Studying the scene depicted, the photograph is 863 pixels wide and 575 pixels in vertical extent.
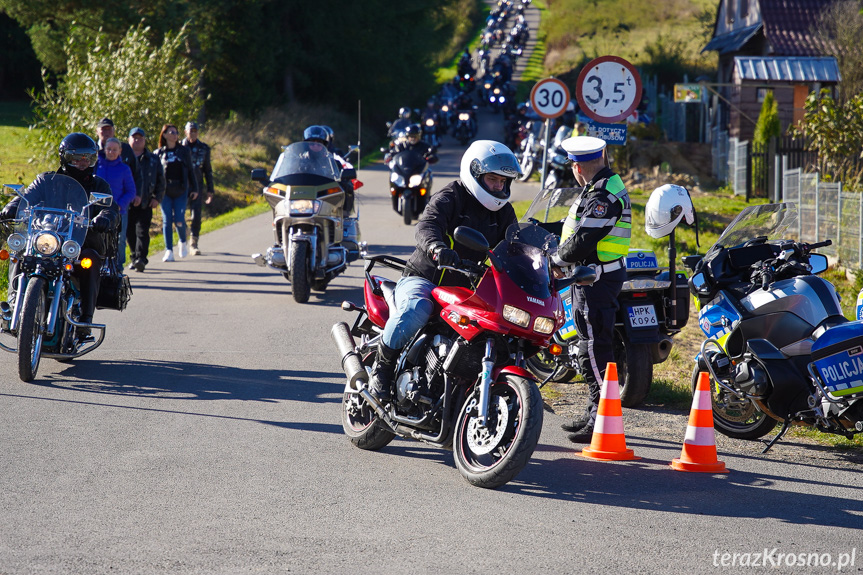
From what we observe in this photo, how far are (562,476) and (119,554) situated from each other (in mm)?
2552

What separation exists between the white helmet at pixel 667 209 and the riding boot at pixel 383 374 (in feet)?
7.42

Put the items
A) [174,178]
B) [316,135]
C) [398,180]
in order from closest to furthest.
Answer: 1. [316,135]
2. [174,178]
3. [398,180]

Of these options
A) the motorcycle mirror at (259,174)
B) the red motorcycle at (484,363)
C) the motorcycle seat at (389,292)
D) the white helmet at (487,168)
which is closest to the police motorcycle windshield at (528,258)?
the red motorcycle at (484,363)

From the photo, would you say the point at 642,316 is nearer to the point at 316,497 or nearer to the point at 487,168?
the point at 487,168

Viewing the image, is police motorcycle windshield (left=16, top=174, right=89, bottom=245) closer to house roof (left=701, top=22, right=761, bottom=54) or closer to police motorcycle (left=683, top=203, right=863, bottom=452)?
police motorcycle (left=683, top=203, right=863, bottom=452)

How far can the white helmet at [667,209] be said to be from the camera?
7059mm

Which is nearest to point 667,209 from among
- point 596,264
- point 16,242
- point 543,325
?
point 596,264

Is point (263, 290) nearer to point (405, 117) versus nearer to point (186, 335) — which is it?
point (186, 335)

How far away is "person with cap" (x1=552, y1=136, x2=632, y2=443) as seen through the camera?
263 inches

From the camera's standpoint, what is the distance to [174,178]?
46.9 ft

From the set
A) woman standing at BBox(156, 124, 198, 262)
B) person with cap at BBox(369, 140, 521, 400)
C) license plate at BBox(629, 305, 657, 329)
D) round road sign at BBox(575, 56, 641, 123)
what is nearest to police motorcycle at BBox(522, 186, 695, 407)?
license plate at BBox(629, 305, 657, 329)

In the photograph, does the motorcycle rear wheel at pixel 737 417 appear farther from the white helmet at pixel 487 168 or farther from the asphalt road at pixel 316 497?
the white helmet at pixel 487 168

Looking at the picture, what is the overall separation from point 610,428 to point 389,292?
1.61 metres

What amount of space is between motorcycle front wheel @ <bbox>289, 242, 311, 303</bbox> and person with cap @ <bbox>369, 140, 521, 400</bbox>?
5.44 meters
